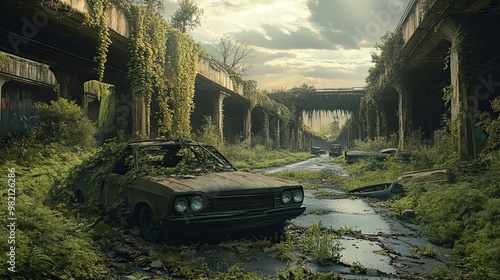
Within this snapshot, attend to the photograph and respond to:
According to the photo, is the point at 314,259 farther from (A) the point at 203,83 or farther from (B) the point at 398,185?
(A) the point at 203,83

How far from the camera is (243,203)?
4.94 m

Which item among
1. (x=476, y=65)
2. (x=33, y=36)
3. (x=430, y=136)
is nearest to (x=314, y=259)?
(x=476, y=65)

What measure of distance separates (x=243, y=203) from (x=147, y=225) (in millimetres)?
1367

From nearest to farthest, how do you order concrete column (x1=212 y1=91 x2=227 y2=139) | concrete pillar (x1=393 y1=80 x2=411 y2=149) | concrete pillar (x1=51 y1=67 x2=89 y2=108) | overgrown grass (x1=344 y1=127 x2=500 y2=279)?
overgrown grass (x1=344 y1=127 x2=500 y2=279) → concrete pillar (x1=51 y1=67 x2=89 y2=108) → concrete pillar (x1=393 y1=80 x2=411 y2=149) → concrete column (x1=212 y1=91 x2=227 y2=139)

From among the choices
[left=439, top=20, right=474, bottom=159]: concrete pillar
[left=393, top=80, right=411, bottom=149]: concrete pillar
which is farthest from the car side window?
[left=393, top=80, right=411, bottom=149]: concrete pillar

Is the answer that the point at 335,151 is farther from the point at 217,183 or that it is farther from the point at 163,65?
the point at 217,183

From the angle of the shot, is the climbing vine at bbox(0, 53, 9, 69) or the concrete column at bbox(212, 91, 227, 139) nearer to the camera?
the climbing vine at bbox(0, 53, 9, 69)

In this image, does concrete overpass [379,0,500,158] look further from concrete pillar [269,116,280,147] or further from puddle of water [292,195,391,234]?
concrete pillar [269,116,280,147]

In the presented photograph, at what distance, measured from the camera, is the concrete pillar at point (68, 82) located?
17266 mm

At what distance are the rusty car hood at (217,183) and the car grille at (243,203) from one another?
0.32ft

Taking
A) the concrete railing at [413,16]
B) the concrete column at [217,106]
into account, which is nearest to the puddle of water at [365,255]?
the concrete railing at [413,16]

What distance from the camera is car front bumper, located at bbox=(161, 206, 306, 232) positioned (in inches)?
178

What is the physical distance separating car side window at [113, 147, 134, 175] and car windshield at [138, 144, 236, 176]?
25 centimetres

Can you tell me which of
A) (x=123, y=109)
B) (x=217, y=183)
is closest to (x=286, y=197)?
(x=217, y=183)
